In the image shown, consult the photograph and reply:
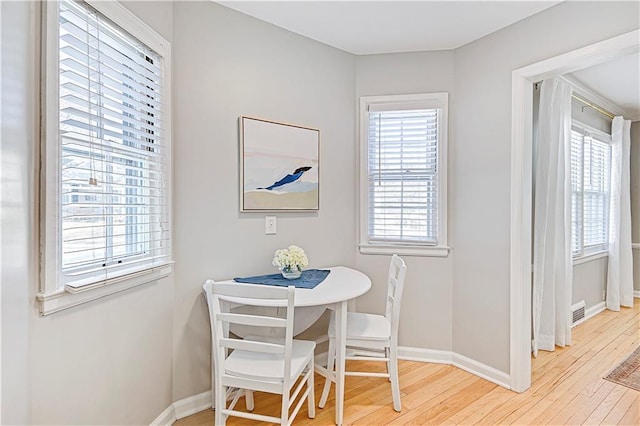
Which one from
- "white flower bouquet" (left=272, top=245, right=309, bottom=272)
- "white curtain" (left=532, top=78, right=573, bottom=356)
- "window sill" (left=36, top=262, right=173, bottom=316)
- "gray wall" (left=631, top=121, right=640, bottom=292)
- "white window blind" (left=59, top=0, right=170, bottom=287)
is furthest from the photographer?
"gray wall" (left=631, top=121, right=640, bottom=292)

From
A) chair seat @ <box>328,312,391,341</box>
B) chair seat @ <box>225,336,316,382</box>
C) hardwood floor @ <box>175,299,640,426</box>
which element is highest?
chair seat @ <box>328,312,391,341</box>

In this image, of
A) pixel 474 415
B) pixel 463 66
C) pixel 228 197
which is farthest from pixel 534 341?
pixel 228 197

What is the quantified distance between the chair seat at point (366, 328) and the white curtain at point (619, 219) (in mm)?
3781

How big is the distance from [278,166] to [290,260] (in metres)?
0.67

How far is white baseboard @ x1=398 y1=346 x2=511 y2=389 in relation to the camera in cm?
246

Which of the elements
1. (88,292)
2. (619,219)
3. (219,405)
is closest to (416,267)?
(219,405)

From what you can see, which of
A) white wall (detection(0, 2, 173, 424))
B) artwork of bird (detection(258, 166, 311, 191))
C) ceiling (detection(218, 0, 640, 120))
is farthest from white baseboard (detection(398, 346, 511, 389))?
ceiling (detection(218, 0, 640, 120))

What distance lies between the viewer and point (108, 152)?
156 cm

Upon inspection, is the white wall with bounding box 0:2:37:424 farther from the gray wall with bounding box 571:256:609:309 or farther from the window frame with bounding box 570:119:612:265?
the gray wall with bounding box 571:256:609:309

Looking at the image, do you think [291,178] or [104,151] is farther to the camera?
[291,178]

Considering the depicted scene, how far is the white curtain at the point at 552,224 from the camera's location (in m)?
2.99

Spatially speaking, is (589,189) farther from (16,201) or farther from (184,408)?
(16,201)

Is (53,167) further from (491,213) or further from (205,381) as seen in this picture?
(491,213)

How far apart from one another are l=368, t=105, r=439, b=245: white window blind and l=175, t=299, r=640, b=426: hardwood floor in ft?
3.41
